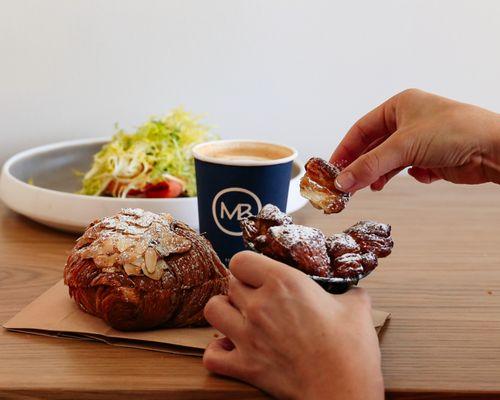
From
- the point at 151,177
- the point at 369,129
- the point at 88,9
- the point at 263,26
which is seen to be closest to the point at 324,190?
the point at 369,129

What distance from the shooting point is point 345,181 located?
3.28 feet

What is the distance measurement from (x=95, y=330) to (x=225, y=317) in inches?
8.0

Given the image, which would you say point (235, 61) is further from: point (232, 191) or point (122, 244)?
point (122, 244)

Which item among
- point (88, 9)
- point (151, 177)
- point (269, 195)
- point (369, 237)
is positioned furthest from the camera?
point (88, 9)

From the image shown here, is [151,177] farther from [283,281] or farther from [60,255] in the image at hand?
[283,281]

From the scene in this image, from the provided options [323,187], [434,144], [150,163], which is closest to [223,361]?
[323,187]

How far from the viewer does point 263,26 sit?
1.89m

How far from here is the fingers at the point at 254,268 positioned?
86cm

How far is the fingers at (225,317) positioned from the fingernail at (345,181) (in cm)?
23

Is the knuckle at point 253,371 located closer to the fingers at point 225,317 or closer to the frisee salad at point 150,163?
the fingers at point 225,317

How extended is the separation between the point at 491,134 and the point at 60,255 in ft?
2.57

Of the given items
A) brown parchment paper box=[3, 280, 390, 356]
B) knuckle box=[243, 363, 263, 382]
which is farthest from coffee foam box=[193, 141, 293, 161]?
knuckle box=[243, 363, 263, 382]

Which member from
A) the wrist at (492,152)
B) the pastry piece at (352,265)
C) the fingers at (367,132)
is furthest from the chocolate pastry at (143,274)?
the wrist at (492,152)

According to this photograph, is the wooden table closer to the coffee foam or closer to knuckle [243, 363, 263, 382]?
Answer: knuckle [243, 363, 263, 382]
